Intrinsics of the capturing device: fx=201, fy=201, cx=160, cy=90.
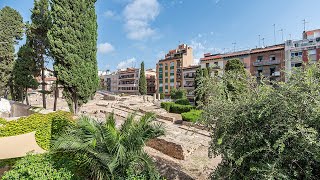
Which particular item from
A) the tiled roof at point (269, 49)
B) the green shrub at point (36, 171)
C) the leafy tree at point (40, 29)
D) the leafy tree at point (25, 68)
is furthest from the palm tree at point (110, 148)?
the tiled roof at point (269, 49)

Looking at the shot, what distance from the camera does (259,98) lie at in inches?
205

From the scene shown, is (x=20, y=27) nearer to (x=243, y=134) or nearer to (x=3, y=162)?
(x=3, y=162)

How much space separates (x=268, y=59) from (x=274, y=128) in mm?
41517

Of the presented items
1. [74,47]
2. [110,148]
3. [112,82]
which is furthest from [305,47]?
[112,82]

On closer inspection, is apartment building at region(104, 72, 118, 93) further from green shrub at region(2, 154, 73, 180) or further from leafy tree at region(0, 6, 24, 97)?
green shrub at region(2, 154, 73, 180)

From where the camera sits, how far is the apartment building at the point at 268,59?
3947cm

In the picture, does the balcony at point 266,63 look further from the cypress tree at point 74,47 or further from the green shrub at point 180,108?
the cypress tree at point 74,47

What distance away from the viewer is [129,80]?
85.1 m

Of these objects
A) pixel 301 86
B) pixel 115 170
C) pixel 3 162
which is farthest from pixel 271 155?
pixel 3 162

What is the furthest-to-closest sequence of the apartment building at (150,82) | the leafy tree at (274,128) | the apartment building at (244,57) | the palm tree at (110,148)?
the apartment building at (150,82)
the apartment building at (244,57)
the palm tree at (110,148)
the leafy tree at (274,128)

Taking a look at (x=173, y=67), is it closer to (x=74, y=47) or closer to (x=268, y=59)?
(x=268, y=59)

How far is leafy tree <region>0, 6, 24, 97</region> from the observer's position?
Answer: 77.3ft

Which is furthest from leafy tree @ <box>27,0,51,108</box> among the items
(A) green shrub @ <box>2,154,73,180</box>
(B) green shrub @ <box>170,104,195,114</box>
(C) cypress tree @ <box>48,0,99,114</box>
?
(B) green shrub @ <box>170,104,195,114</box>

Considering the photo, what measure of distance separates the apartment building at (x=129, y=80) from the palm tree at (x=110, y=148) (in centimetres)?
7404
